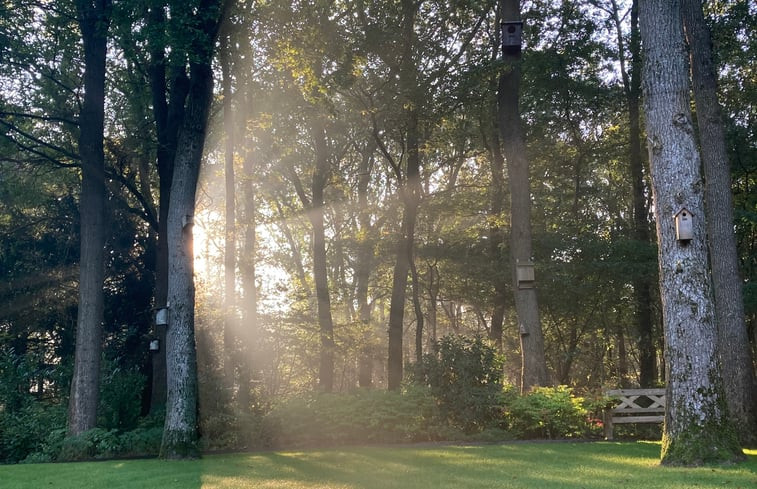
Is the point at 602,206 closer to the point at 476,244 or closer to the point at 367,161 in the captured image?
the point at 476,244

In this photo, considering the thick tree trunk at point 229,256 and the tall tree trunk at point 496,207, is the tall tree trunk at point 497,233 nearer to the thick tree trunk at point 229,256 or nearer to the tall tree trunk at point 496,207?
the tall tree trunk at point 496,207

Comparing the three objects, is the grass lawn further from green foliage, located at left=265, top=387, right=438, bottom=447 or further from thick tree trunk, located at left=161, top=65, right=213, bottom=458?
green foliage, located at left=265, top=387, right=438, bottom=447

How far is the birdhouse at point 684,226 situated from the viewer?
26.8 ft

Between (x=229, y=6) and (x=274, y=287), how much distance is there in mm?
12692

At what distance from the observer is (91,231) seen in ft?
48.2

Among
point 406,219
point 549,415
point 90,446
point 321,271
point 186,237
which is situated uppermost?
point 406,219

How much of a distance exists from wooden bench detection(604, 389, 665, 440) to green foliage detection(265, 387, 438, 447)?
3.43 metres

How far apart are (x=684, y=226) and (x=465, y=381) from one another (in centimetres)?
607

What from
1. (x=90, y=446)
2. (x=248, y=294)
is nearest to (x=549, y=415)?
(x=90, y=446)

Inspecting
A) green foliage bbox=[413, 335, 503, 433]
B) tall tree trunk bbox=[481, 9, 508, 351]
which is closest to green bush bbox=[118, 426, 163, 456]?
green foliage bbox=[413, 335, 503, 433]

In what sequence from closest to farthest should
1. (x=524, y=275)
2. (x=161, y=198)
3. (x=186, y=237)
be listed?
(x=186, y=237)
(x=524, y=275)
(x=161, y=198)

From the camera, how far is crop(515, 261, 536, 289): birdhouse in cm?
1432

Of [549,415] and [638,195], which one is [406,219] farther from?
[549,415]

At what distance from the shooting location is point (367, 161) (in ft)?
86.4
